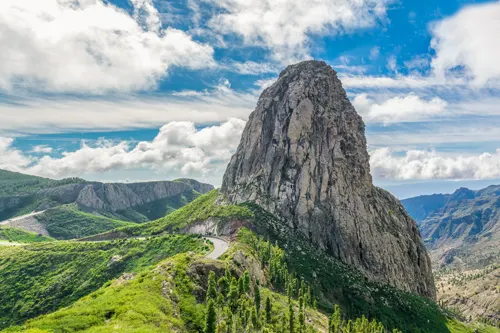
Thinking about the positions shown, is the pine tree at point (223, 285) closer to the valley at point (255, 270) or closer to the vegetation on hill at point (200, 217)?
the valley at point (255, 270)

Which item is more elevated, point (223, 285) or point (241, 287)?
point (223, 285)

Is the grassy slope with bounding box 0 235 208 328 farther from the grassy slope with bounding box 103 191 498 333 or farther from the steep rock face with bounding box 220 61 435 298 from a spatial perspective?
the steep rock face with bounding box 220 61 435 298

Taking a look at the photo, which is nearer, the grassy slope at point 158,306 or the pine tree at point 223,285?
the grassy slope at point 158,306

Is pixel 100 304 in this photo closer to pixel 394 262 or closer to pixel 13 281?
pixel 13 281

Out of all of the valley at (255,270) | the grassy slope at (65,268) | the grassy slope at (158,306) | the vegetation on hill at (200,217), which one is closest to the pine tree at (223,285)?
the valley at (255,270)

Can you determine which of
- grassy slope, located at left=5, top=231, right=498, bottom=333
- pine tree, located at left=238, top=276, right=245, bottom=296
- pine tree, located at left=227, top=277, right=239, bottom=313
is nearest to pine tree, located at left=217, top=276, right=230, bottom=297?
grassy slope, located at left=5, top=231, right=498, bottom=333

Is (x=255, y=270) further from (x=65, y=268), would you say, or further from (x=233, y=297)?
(x=65, y=268)

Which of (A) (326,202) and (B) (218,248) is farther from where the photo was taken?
(A) (326,202)

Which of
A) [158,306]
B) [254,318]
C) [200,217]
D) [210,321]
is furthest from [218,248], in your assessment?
[200,217]

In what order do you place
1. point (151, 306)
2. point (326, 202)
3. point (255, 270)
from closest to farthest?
1. point (151, 306)
2. point (255, 270)
3. point (326, 202)
